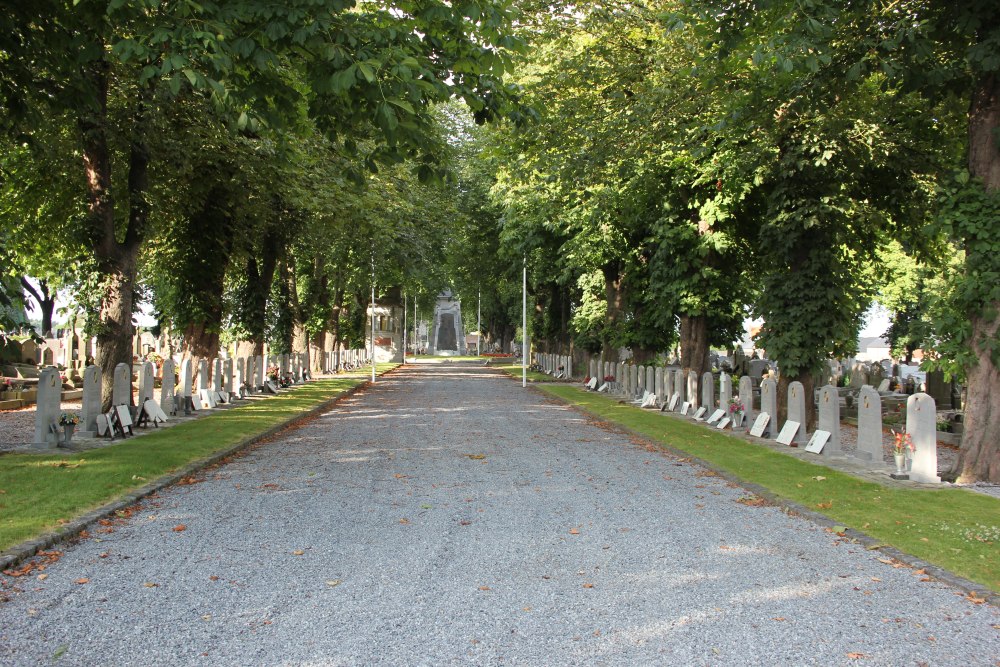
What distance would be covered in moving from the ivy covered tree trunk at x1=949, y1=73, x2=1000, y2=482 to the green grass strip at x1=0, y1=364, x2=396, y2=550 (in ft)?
33.3

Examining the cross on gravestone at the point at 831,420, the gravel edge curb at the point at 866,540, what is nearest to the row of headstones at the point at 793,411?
the cross on gravestone at the point at 831,420

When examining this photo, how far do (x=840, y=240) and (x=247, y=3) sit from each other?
12.5m

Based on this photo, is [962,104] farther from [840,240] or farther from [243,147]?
[243,147]

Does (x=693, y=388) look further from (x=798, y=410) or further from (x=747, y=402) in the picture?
Result: (x=798, y=410)

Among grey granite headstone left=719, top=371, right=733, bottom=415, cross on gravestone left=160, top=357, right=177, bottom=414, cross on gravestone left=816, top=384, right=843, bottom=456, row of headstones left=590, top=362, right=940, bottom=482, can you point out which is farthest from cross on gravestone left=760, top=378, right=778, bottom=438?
cross on gravestone left=160, top=357, right=177, bottom=414

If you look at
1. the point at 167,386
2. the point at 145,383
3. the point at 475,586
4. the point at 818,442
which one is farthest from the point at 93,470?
the point at 818,442

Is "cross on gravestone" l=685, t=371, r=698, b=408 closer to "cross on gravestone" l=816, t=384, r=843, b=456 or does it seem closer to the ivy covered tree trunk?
"cross on gravestone" l=816, t=384, r=843, b=456

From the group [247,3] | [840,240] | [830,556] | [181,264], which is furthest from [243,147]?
[830,556]

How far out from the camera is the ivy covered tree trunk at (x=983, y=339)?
1006 cm

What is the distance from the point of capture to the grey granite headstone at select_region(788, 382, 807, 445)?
14453 millimetres

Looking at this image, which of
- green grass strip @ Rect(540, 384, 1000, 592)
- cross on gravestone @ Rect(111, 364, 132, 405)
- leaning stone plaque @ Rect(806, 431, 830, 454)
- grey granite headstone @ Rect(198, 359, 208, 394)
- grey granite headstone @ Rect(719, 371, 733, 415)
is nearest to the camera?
green grass strip @ Rect(540, 384, 1000, 592)

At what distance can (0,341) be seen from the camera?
10883 mm

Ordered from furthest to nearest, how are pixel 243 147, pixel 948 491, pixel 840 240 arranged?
pixel 243 147, pixel 840 240, pixel 948 491

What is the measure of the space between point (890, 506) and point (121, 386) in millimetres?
12528
